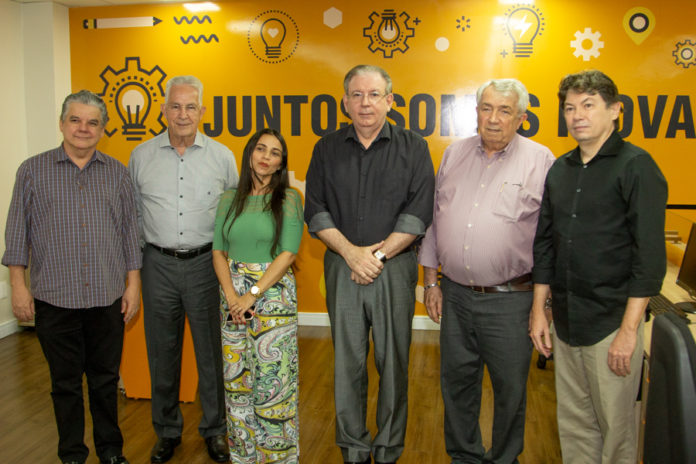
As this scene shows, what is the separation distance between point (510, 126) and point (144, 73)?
371cm

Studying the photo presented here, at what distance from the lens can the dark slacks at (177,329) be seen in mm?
2691

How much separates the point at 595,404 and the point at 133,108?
14.4ft

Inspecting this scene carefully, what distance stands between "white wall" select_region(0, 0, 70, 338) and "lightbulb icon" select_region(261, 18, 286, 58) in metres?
1.79

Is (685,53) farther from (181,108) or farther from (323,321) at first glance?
(181,108)

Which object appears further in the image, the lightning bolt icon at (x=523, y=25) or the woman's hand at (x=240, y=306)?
the lightning bolt icon at (x=523, y=25)

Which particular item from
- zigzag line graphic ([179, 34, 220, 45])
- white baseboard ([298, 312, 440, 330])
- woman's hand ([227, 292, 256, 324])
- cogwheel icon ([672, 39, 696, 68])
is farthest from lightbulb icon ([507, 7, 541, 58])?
woman's hand ([227, 292, 256, 324])

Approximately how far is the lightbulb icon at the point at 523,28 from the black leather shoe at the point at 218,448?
142 inches

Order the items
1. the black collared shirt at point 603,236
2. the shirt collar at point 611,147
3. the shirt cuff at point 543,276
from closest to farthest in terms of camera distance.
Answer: the black collared shirt at point 603,236 → the shirt collar at point 611,147 → the shirt cuff at point 543,276

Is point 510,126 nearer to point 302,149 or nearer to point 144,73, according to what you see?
point 302,149

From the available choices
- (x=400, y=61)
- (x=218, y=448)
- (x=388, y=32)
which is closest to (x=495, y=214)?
(x=218, y=448)

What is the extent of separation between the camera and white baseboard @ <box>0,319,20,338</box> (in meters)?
4.56

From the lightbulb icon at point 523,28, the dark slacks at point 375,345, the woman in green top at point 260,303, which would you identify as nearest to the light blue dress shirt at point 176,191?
the woman in green top at point 260,303

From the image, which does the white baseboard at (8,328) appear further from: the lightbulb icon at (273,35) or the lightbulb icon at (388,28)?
the lightbulb icon at (388,28)

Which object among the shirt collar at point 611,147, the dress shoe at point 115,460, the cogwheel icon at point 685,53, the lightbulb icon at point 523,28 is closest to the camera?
the shirt collar at point 611,147
